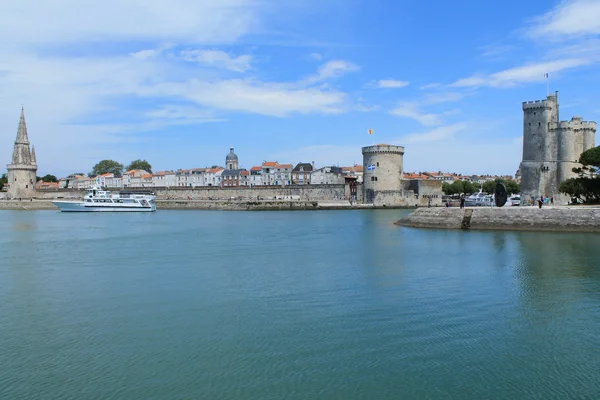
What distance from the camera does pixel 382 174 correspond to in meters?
46.9

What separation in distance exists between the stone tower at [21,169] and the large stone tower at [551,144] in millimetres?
56822

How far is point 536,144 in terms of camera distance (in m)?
34.1

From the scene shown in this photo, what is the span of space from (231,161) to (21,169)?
2840 centimetres

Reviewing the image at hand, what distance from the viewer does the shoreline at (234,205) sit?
46234mm

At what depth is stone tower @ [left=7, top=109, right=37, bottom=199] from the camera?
64.2 metres

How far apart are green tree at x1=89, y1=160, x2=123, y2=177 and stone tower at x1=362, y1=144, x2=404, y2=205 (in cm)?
6400

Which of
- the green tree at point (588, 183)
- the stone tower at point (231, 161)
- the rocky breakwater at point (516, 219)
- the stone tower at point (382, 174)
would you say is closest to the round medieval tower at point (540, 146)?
the green tree at point (588, 183)

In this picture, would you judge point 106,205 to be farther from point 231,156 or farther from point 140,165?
point 140,165

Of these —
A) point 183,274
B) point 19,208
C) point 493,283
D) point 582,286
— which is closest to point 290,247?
point 183,274

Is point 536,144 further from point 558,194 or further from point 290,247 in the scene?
point 290,247

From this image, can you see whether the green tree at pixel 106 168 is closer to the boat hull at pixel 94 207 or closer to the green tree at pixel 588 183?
the boat hull at pixel 94 207

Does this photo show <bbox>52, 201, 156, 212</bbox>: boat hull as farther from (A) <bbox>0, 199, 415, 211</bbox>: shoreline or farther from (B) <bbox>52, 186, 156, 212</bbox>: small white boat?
(A) <bbox>0, 199, 415, 211</bbox>: shoreline

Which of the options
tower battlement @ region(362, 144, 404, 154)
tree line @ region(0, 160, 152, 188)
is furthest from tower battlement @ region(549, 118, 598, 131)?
tree line @ region(0, 160, 152, 188)

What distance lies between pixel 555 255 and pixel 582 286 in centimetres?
464
